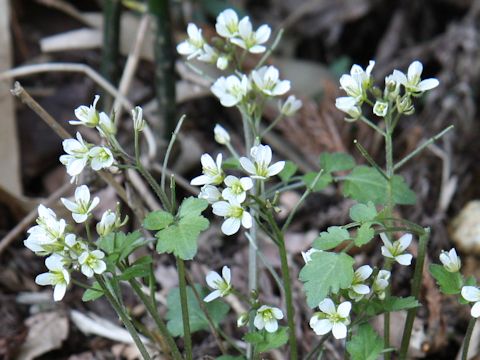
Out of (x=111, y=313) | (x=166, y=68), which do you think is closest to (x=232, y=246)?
(x=111, y=313)

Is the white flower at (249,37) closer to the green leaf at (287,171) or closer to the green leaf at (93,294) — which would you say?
the green leaf at (287,171)

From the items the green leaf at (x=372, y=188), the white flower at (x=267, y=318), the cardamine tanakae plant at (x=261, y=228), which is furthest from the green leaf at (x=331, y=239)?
the green leaf at (x=372, y=188)

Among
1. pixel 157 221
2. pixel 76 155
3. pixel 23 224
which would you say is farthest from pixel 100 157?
pixel 23 224

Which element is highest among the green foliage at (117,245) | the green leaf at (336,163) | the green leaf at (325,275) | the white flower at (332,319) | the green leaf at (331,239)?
the green foliage at (117,245)

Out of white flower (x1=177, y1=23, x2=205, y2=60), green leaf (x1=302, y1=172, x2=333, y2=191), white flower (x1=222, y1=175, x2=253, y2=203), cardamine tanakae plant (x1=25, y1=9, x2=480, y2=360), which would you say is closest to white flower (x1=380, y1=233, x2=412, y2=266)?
cardamine tanakae plant (x1=25, y1=9, x2=480, y2=360)

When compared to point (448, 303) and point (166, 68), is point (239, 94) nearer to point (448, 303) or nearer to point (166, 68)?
point (166, 68)
